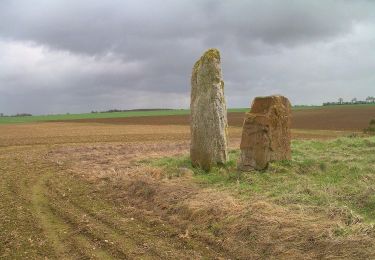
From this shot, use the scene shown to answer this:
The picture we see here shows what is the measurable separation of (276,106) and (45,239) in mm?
8509

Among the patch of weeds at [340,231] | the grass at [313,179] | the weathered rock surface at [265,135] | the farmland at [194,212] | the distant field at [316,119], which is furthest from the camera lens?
the distant field at [316,119]

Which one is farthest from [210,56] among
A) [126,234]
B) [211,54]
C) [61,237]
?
[61,237]

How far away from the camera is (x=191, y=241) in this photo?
841 cm

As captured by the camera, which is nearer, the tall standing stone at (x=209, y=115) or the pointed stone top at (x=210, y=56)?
the tall standing stone at (x=209, y=115)

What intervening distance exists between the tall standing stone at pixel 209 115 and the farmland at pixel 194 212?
0.54 m

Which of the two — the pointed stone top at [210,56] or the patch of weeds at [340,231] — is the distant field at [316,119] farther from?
the patch of weeds at [340,231]

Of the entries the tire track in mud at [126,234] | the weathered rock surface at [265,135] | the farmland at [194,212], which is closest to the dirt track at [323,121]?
the weathered rock surface at [265,135]

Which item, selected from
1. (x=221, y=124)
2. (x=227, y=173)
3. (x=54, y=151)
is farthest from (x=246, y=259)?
(x=54, y=151)

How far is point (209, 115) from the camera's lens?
14.4m

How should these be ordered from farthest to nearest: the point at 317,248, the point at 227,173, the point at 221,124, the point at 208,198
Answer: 1. the point at 221,124
2. the point at 227,173
3. the point at 208,198
4. the point at 317,248

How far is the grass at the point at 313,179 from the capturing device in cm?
952

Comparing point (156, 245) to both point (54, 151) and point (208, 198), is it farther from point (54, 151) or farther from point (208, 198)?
A: point (54, 151)

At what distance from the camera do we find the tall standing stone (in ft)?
46.9

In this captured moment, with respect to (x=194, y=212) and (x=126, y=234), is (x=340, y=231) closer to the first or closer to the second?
(x=194, y=212)
